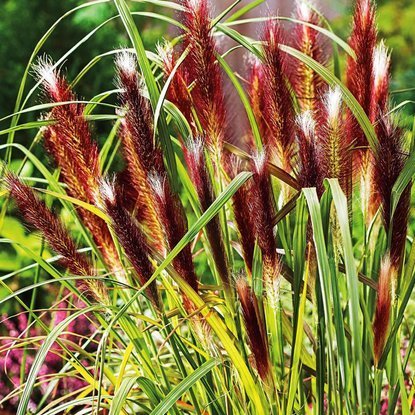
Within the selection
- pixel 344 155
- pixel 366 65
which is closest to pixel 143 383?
pixel 344 155

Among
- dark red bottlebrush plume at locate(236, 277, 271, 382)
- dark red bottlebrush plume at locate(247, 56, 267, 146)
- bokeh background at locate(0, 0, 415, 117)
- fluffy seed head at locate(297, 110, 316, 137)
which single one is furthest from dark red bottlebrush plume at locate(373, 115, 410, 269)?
bokeh background at locate(0, 0, 415, 117)

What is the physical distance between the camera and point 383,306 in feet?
4.12

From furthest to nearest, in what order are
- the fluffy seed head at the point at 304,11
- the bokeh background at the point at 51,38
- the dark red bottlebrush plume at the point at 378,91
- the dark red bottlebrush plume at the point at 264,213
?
the bokeh background at the point at 51,38 → the fluffy seed head at the point at 304,11 → the dark red bottlebrush plume at the point at 378,91 → the dark red bottlebrush plume at the point at 264,213

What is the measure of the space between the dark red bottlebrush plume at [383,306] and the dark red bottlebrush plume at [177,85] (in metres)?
0.44

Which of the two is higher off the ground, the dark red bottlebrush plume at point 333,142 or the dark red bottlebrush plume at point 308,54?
the dark red bottlebrush plume at point 308,54

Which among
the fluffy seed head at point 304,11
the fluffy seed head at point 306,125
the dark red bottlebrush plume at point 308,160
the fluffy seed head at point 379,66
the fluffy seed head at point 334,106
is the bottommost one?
the dark red bottlebrush plume at point 308,160

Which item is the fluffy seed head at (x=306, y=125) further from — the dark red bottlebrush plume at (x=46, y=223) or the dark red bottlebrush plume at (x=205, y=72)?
the dark red bottlebrush plume at (x=46, y=223)

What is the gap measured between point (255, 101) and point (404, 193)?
0.43m

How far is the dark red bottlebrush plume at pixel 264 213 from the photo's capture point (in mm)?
1229

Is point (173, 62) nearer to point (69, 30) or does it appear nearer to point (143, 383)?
point (143, 383)

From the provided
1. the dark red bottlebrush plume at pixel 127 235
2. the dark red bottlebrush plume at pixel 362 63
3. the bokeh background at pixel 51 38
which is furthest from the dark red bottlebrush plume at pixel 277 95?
the bokeh background at pixel 51 38

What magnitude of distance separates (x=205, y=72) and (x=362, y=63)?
0.90 ft

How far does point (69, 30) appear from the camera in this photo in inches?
170

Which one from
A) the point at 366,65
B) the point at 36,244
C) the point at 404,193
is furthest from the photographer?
the point at 36,244
